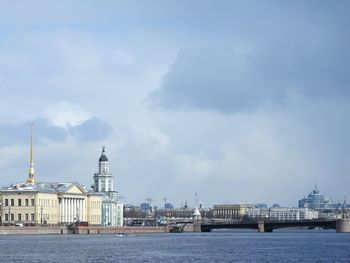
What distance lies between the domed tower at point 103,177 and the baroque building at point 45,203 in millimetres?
11993

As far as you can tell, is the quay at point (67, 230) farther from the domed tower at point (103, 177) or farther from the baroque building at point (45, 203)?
the domed tower at point (103, 177)

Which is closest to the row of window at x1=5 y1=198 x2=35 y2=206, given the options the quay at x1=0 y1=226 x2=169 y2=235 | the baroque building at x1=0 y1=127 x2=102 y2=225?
the baroque building at x1=0 y1=127 x2=102 y2=225

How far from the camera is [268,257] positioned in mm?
80125

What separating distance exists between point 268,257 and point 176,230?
356 ft

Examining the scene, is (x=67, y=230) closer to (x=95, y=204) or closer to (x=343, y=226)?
(x=95, y=204)

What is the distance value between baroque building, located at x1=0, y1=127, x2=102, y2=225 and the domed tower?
39.3 ft

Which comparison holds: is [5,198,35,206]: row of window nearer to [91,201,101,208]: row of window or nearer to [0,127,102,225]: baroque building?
[0,127,102,225]: baroque building

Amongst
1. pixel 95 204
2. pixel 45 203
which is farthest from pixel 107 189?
pixel 45 203

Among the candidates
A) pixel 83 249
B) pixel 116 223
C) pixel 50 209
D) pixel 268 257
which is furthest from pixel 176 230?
pixel 268 257

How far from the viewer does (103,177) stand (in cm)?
19662

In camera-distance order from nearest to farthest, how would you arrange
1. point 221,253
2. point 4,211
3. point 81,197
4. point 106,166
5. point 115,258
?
point 115,258, point 221,253, point 4,211, point 81,197, point 106,166

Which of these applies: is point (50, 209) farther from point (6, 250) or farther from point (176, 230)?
point (6, 250)

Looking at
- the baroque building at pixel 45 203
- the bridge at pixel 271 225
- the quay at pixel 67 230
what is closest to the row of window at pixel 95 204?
the baroque building at pixel 45 203

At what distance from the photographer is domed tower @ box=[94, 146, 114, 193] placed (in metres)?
197
